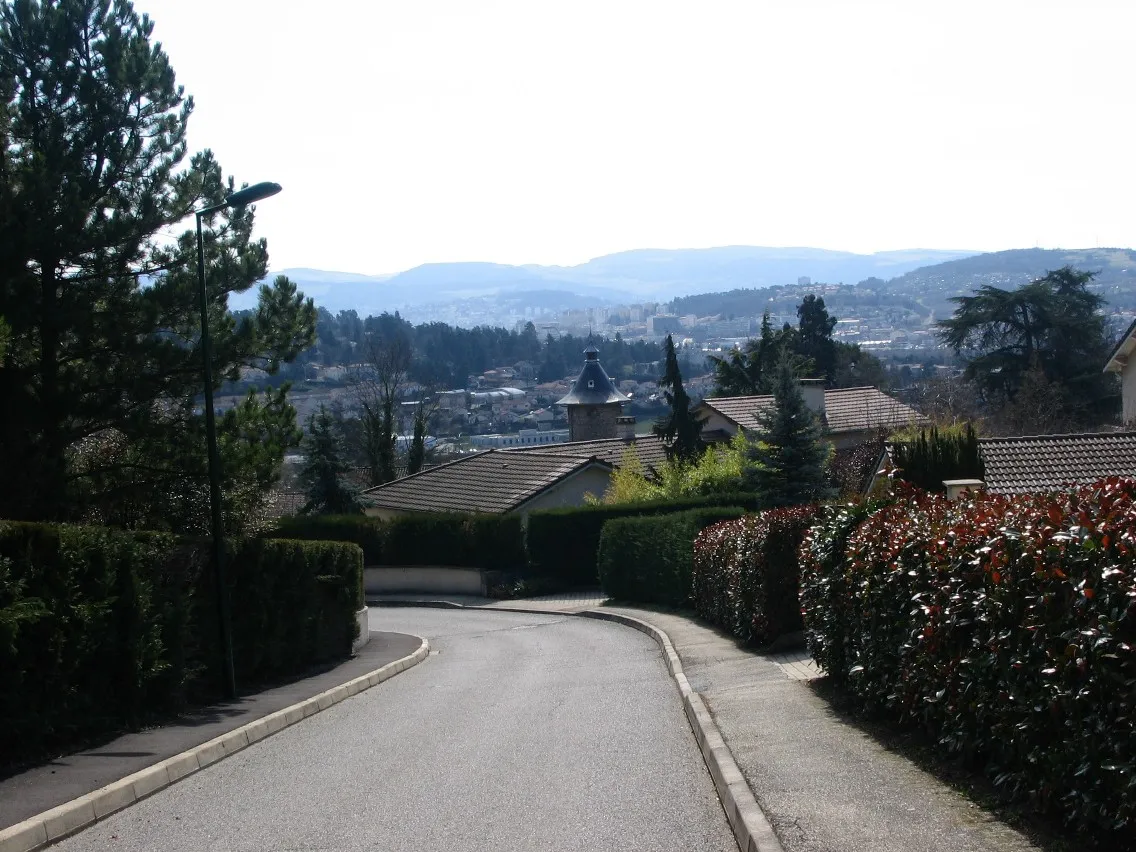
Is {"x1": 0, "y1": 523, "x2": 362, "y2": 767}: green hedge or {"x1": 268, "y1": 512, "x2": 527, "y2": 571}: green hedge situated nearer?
{"x1": 0, "y1": 523, "x2": 362, "y2": 767}: green hedge

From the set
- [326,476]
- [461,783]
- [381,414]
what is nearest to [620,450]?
[326,476]

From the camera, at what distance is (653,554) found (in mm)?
34219

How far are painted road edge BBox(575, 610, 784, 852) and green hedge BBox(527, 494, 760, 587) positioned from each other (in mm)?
28651

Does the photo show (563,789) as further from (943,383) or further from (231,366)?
(943,383)

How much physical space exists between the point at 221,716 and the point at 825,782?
28.9ft

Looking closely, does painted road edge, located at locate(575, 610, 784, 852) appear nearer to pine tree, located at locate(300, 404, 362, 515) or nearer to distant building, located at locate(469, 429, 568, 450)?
pine tree, located at locate(300, 404, 362, 515)

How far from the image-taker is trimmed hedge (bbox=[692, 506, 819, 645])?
732 inches

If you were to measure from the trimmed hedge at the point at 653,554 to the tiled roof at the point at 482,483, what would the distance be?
38.3ft

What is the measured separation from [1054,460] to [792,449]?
343 inches

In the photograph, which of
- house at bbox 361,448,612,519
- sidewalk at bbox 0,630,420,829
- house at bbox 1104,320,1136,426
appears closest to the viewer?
sidewalk at bbox 0,630,420,829

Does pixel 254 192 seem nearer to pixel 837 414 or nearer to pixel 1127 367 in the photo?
pixel 1127 367

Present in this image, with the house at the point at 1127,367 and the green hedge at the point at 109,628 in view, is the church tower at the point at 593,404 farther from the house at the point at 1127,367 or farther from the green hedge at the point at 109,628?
the green hedge at the point at 109,628

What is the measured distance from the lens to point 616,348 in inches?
6919

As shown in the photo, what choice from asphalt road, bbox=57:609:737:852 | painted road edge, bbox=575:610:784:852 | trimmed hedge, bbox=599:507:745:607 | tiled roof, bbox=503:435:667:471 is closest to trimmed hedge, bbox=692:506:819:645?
asphalt road, bbox=57:609:737:852
